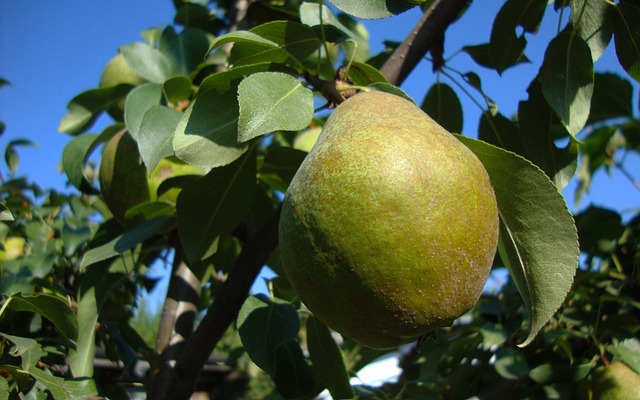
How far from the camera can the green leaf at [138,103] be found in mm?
1087

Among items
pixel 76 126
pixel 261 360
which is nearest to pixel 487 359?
pixel 261 360

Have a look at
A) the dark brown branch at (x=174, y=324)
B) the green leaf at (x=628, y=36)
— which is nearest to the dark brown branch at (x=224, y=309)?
the dark brown branch at (x=174, y=324)

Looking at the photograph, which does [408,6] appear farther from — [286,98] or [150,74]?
[150,74]

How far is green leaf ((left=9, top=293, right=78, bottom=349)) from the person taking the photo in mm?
995

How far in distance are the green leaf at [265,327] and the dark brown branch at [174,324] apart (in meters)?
0.28

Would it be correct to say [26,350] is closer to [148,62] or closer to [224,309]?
[224,309]

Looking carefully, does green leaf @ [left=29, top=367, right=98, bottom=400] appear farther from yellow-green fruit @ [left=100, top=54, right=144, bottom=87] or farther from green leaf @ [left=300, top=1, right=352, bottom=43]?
yellow-green fruit @ [left=100, top=54, right=144, bottom=87]

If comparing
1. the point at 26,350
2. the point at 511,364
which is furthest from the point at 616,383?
the point at 26,350

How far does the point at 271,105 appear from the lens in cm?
81

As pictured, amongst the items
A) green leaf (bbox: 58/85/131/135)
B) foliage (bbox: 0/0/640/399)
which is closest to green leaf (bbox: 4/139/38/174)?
foliage (bbox: 0/0/640/399)

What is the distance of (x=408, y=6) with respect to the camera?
82cm

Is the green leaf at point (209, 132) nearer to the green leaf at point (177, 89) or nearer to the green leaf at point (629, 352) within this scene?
the green leaf at point (177, 89)

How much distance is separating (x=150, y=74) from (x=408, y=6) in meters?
0.74

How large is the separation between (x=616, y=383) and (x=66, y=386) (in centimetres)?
108
